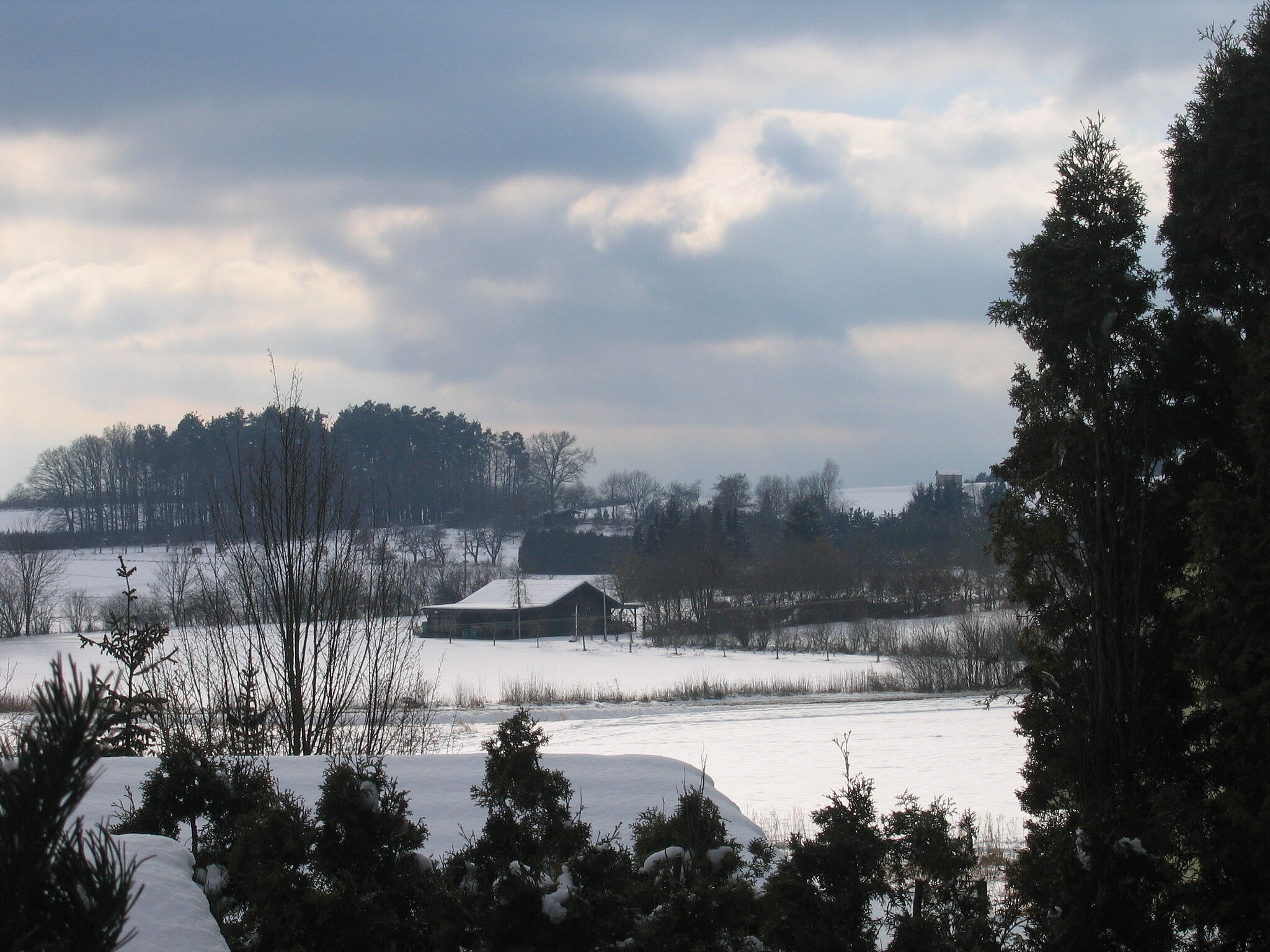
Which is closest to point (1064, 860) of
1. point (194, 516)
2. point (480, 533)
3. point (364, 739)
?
point (364, 739)

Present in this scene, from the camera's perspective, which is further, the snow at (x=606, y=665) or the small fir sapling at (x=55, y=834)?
the snow at (x=606, y=665)

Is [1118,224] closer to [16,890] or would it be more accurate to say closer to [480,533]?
[16,890]

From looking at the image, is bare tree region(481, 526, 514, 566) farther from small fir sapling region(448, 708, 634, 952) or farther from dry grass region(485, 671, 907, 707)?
small fir sapling region(448, 708, 634, 952)

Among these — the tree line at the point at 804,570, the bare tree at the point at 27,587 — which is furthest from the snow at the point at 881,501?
the bare tree at the point at 27,587

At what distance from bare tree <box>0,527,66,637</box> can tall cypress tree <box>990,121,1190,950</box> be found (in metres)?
20.2

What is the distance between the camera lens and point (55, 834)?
5.70 feet

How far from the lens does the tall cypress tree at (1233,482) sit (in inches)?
234

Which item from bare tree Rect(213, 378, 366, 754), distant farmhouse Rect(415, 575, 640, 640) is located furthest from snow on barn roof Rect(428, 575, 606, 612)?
bare tree Rect(213, 378, 366, 754)

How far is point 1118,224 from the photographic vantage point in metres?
8.07

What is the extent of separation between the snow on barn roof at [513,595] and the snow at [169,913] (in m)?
57.3

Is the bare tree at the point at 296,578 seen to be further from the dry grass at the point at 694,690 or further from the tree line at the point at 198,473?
the tree line at the point at 198,473

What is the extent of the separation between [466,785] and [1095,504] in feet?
19.2

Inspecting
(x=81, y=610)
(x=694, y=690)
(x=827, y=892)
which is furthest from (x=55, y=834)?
(x=81, y=610)

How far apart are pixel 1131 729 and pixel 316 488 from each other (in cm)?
971
